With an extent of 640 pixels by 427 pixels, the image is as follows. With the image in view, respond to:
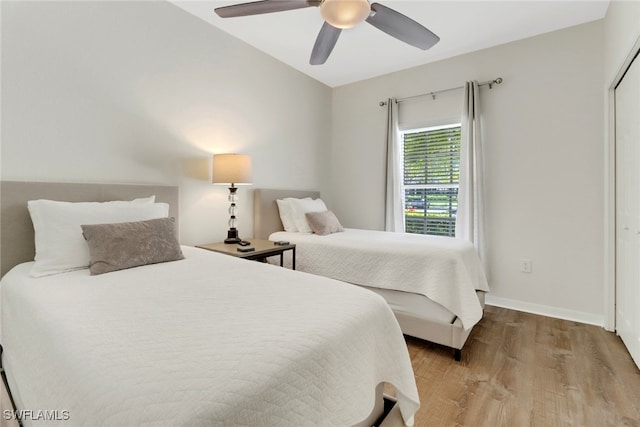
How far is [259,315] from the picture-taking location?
0.96 metres

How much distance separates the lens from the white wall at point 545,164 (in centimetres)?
261

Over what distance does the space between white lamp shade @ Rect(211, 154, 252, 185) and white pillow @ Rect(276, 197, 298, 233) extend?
0.70 m

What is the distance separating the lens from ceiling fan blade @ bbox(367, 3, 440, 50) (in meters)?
1.77

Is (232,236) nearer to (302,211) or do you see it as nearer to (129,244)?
(302,211)

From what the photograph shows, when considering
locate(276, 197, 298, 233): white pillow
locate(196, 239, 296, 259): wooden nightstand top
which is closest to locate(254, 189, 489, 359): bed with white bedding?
locate(196, 239, 296, 259): wooden nightstand top

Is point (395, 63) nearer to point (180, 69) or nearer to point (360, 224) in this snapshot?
point (360, 224)

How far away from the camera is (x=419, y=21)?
261cm

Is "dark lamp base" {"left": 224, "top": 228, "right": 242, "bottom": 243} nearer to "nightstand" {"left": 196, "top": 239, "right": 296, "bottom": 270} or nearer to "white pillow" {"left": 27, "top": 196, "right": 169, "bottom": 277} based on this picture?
"nightstand" {"left": 196, "top": 239, "right": 296, "bottom": 270}

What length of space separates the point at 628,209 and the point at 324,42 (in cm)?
246

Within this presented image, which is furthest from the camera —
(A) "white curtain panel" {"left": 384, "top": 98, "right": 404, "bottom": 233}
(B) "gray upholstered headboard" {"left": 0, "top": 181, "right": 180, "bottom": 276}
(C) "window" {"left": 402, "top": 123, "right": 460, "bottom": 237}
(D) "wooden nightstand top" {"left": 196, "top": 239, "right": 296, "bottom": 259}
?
(A) "white curtain panel" {"left": 384, "top": 98, "right": 404, "bottom": 233}

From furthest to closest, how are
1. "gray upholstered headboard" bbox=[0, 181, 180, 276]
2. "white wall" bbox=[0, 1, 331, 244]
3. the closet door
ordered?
the closet door < "white wall" bbox=[0, 1, 331, 244] < "gray upholstered headboard" bbox=[0, 181, 180, 276]

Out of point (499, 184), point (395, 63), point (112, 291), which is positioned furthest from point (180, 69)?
point (499, 184)

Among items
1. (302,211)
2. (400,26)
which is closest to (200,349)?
(400,26)

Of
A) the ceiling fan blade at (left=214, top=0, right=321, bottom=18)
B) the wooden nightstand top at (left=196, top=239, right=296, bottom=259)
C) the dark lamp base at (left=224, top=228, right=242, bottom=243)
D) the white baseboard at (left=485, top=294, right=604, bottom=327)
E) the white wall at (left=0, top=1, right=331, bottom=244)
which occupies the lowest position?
the white baseboard at (left=485, top=294, right=604, bottom=327)
